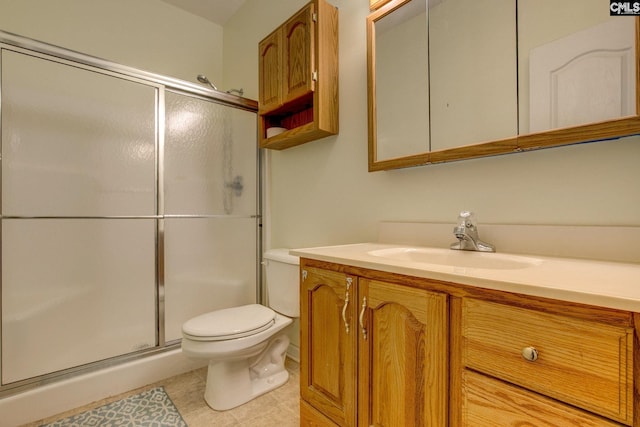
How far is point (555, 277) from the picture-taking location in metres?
0.67

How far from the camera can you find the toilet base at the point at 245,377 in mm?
1540

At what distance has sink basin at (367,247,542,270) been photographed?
95 cm

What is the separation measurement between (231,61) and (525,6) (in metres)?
2.32

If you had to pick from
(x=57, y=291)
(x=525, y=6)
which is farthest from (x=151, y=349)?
(x=525, y=6)

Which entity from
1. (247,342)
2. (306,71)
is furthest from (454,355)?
(306,71)

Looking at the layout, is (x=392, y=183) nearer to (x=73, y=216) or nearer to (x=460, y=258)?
(x=460, y=258)

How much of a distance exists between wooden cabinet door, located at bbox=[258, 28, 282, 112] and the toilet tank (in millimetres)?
930

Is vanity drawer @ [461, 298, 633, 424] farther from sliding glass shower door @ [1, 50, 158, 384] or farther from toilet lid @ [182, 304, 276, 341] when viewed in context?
Result: sliding glass shower door @ [1, 50, 158, 384]

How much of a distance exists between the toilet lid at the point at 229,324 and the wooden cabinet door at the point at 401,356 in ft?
2.36

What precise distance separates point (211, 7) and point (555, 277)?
3.01 metres

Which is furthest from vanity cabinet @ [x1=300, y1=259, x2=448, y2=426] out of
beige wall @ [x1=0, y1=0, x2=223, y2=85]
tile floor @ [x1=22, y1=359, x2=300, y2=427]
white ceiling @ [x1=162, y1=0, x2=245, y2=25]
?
white ceiling @ [x1=162, y1=0, x2=245, y2=25]

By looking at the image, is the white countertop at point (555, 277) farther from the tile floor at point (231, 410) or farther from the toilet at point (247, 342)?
the tile floor at point (231, 410)

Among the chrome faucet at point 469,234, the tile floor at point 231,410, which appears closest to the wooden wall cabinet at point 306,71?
the chrome faucet at point 469,234

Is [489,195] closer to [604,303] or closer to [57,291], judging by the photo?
[604,303]
